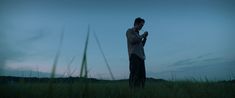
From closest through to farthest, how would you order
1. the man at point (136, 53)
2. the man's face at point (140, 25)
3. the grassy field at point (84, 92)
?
the grassy field at point (84, 92) → the man at point (136, 53) → the man's face at point (140, 25)

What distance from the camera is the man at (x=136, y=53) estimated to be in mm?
5613

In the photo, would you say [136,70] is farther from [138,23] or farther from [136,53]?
[138,23]

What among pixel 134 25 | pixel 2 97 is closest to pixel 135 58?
pixel 134 25

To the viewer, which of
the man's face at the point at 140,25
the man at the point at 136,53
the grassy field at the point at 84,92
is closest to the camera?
the grassy field at the point at 84,92

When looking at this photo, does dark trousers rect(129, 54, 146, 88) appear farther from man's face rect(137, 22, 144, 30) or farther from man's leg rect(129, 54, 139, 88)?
man's face rect(137, 22, 144, 30)

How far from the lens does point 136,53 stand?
5723mm

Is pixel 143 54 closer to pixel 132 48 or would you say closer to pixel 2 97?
pixel 132 48

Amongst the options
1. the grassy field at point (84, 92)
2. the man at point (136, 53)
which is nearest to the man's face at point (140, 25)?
the man at point (136, 53)

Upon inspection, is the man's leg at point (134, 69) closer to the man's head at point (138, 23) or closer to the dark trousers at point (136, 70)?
the dark trousers at point (136, 70)

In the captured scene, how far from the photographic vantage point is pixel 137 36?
219 inches

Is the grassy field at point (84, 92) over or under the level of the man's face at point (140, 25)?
under

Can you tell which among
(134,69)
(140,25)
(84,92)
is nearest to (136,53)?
(134,69)

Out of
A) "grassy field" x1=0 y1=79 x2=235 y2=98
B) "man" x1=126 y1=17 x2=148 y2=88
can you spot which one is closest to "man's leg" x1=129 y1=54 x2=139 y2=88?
"man" x1=126 y1=17 x2=148 y2=88

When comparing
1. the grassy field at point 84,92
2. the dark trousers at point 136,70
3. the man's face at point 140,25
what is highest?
the man's face at point 140,25
